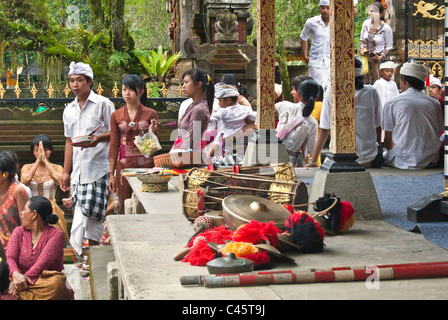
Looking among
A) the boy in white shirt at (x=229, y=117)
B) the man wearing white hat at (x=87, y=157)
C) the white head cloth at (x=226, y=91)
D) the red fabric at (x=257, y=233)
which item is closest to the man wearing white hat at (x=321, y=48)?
the boy in white shirt at (x=229, y=117)

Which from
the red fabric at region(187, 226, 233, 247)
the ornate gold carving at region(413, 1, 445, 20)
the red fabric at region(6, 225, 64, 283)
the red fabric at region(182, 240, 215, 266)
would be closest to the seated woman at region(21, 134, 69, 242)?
the red fabric at region(6, 225, 64, 283)

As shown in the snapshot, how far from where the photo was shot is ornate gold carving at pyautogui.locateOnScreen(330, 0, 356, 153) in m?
5.62

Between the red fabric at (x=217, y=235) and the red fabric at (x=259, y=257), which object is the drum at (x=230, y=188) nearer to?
the red fabric at (x=217, y=235)

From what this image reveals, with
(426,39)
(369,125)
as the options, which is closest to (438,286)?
(369,125)

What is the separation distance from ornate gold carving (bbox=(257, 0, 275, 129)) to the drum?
9.13 feet

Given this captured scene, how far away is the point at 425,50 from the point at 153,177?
334 inches

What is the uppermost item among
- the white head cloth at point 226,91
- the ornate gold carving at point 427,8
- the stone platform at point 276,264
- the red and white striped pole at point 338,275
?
the ornate gold carving at point 427,8

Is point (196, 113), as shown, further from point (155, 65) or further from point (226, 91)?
point (155, 65)

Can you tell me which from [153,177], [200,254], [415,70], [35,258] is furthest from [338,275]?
[415,70]

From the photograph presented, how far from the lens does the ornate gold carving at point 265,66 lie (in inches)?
323

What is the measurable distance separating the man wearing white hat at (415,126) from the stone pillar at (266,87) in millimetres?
1470

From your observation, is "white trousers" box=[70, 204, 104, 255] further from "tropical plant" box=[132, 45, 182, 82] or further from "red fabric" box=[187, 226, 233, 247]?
"tropical plant" box=[132, 45, 182, 82]

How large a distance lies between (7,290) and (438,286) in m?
3.83

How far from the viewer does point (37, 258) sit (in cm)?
602
